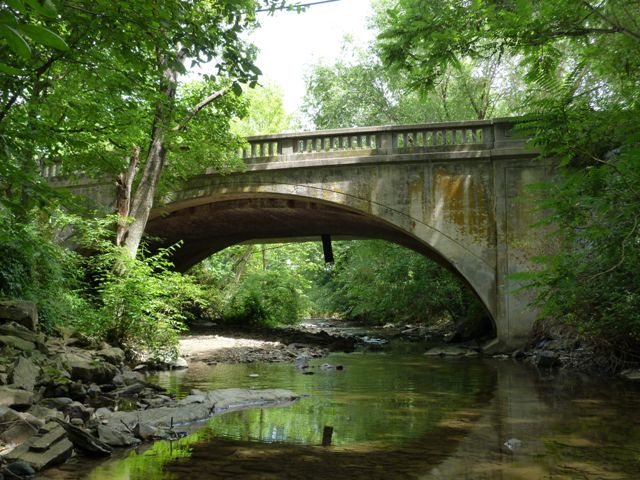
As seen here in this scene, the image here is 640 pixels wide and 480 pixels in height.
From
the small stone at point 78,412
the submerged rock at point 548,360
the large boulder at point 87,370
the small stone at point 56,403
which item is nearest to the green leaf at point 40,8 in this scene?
the small stone at point 78,412

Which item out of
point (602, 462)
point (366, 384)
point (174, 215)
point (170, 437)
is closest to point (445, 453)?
point (602, 462)

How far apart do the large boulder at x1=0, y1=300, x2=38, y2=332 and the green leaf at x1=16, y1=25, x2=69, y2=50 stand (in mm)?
6136

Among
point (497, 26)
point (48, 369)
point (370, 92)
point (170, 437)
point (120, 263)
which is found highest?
point (370, 92)

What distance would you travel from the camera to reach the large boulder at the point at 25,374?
4.88 m

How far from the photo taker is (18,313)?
655cm

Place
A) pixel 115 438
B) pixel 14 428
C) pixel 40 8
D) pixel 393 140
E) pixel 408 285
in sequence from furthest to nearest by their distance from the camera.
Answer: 1. pixel 408 285
2. pixel 393 140
3. pixel 115 438
4. pixel 14 428
5. pixel 40 8

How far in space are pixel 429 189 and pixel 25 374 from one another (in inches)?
356

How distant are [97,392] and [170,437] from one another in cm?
201

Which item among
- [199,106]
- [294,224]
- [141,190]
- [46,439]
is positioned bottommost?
[46,439]

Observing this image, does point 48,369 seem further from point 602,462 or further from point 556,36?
point 556,36

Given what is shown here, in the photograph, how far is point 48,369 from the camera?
5555 mm

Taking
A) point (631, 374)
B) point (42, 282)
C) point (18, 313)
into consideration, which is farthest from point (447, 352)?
point (18, 313)

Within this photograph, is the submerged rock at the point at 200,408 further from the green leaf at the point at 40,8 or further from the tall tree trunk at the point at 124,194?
the tall tree trunk at the point at 124,194

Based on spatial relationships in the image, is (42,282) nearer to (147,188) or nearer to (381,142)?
(147,188)
